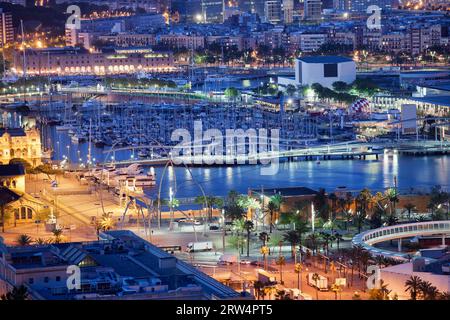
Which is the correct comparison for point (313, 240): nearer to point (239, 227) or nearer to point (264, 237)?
point (264, 237)

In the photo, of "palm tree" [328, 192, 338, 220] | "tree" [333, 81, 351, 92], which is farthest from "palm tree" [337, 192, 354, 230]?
"tree" [333, 81, 351, 92]

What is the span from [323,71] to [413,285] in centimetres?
1639

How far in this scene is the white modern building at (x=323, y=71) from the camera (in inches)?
956

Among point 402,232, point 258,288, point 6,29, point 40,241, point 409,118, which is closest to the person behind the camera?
point 258,288

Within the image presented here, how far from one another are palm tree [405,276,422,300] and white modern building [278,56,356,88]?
15.9 m

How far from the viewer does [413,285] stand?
805 cm

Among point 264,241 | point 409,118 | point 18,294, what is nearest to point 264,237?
point 264,241

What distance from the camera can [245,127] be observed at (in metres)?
19.6

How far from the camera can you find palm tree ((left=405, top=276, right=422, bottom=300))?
8.03 metres

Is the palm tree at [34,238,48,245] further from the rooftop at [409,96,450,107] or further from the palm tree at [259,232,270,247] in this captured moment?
the rooftop at [409,96,450,107]

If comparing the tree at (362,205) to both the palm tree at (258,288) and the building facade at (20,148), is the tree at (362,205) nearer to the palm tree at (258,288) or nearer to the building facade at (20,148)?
the palm tree at (258,288)

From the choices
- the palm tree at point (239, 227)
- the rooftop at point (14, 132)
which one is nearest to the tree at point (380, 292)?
Result: the palm tree at point (239, 227)
